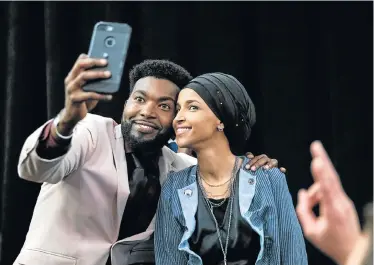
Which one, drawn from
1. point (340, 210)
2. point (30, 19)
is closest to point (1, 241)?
point (30, 19)

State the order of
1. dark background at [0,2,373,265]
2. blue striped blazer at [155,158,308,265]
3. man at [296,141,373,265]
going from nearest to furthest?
1. man at [296,141,373,265]
2. blue striped blazer at [155,158,308,265]
3. dark background at [0,2,373,265]

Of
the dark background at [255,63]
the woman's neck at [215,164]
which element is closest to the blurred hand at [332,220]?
the woman's neck at [215,164]

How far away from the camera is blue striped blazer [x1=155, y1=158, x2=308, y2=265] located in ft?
3.82

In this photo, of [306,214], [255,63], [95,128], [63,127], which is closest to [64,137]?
[63,127]

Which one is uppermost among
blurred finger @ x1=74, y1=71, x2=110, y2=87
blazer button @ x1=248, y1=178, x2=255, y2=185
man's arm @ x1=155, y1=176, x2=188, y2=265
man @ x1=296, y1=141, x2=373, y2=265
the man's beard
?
blurred finger @ x1=74, y1=71, x2=110, y2=87

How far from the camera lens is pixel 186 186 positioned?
4.09 ft

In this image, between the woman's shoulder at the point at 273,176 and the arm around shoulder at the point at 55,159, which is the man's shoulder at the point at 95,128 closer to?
the arm around shoulder at the point at 55,159

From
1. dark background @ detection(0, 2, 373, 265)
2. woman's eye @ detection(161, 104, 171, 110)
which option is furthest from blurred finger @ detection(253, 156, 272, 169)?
dark background @ detection(0, 2, 373, 265)

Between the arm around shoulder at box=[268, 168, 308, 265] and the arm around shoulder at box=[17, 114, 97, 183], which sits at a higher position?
the arm around shoulder at box=[17, 114, 97, 183]

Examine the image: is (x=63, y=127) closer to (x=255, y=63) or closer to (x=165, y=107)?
(x=165, y=107)

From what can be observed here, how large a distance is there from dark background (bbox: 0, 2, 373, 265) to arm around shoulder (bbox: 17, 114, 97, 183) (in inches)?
22.6

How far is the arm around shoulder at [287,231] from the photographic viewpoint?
45.9 inches

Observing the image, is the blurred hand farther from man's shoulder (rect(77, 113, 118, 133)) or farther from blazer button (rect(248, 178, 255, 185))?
man's shoulder (rect(77, 113, 118, 133))

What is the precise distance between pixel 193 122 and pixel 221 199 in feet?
0.53
